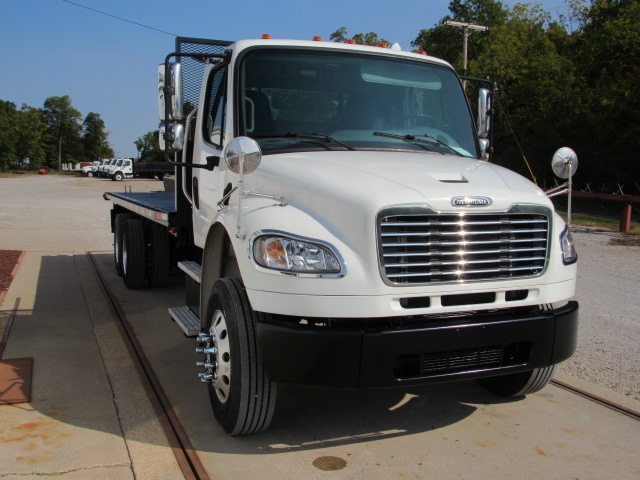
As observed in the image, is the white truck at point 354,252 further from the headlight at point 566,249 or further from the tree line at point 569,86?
the tree line at point 569,86

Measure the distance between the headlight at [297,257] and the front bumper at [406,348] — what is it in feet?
0.98

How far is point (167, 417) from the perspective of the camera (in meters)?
4.13

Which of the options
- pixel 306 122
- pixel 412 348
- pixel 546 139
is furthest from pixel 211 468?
pixel 546 139

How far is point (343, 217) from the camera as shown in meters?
3.43

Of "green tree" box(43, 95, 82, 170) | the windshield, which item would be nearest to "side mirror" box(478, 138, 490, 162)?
the windshield

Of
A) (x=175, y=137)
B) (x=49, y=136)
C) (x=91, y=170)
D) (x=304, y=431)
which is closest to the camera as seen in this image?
(x=304, y=431)

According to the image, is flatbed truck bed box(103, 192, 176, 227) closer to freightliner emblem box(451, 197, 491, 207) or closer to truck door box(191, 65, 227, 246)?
truck door box(191, 65, 227, 246)

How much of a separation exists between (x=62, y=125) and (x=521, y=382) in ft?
401

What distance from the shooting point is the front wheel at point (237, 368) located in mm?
3547

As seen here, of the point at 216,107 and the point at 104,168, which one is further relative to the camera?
the point at 104,168

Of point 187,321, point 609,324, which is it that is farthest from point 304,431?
point 609,324

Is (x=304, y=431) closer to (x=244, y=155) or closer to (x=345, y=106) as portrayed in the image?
(x=244, y=155)

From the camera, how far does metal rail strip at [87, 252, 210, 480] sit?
3453 mm

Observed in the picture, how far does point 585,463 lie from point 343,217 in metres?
1.93
